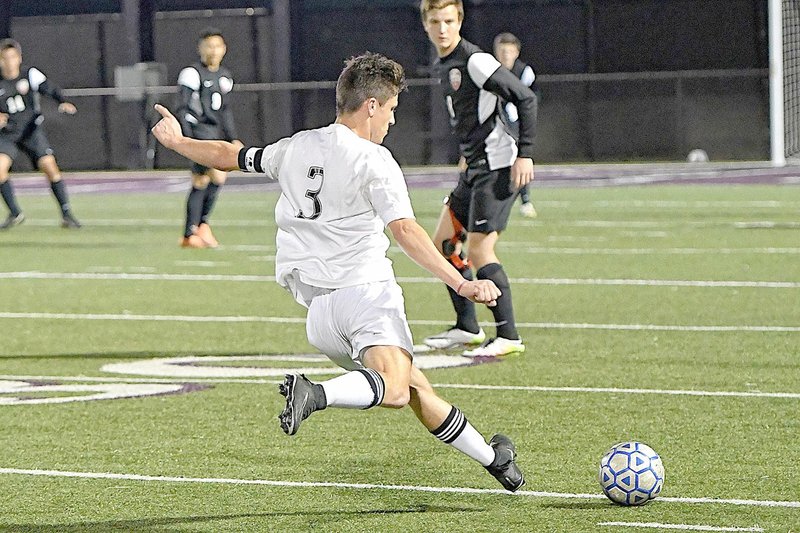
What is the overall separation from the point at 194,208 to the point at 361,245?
444 inches

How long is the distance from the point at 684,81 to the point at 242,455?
1052 inches

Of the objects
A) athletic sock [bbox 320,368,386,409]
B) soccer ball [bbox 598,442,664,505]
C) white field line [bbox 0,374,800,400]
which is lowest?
white field line [bbox 0,374,800,400]

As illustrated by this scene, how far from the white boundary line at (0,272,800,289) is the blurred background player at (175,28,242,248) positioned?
2.20m

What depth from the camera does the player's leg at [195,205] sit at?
16.8 meters

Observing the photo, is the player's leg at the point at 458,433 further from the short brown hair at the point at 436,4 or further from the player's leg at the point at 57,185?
the player's leg at the point at 57,185

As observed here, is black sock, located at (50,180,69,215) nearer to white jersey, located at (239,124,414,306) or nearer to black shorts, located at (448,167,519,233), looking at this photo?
black shorts, located at (448,167,519,233)

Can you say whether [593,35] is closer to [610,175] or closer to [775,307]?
[610,175]

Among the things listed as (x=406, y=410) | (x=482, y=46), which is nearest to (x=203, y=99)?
(x=406, y=410)

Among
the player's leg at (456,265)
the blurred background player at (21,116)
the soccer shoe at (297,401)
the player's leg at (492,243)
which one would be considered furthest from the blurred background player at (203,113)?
the soccer shoe at (297,401)

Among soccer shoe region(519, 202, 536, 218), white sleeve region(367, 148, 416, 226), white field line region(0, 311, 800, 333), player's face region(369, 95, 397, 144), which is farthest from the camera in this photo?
soccer shoe region(519, 202, 536, 218)

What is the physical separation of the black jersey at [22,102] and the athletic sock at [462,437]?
1458cm

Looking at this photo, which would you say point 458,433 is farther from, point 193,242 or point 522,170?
point 193,242

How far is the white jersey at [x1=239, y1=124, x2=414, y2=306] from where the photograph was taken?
228 inches

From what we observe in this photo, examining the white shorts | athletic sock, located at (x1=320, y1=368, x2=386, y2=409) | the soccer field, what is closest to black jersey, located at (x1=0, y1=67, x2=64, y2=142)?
the soccer field
